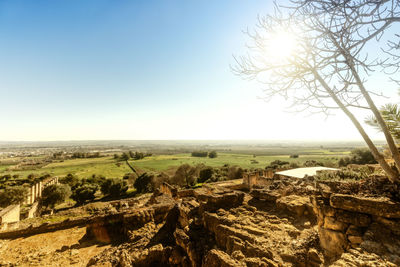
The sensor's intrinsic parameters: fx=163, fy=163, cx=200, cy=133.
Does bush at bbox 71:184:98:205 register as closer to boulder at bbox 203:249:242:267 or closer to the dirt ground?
the dirt ground

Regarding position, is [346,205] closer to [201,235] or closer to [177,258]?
[201,235]

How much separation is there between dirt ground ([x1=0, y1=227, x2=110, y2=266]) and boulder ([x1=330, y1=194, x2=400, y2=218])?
952 cm

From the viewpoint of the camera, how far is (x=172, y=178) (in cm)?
3328

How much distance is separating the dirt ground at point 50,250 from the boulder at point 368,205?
9524 millimetres

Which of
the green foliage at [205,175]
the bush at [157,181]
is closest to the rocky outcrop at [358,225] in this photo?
the green foliage at [205,175]

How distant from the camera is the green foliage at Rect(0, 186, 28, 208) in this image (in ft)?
67.1

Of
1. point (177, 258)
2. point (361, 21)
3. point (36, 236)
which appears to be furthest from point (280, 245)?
point (36, 236)

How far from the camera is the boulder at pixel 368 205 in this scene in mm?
3053

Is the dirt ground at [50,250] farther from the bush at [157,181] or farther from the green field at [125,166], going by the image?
the green field at [125,166]

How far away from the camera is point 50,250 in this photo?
27.2 feet

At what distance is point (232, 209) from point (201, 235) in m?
1.67

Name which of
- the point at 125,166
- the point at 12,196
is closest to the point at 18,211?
the point at 12,196

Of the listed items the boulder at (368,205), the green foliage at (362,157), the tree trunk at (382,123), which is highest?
the tree trunk at (382,123)

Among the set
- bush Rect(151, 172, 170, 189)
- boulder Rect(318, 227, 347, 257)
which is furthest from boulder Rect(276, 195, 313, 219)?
bush Rect(151, 172, 170, 189)
